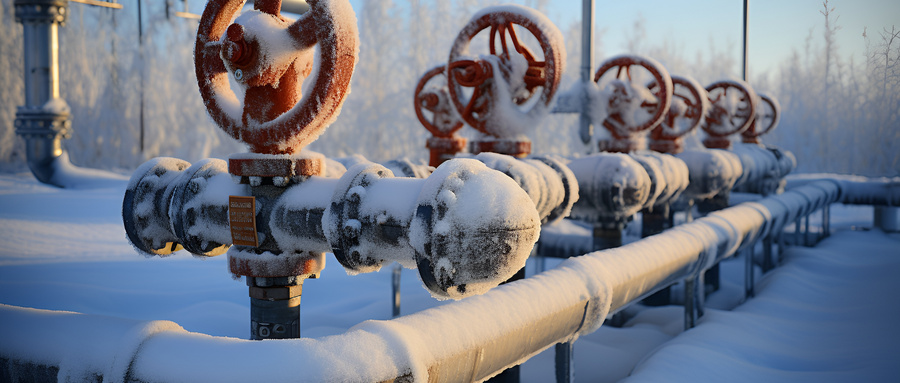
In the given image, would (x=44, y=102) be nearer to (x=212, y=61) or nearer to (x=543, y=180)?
(x=212, y=61)

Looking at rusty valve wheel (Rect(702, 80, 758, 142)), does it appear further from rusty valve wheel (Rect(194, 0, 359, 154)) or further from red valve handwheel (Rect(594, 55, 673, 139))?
rusty valve wheel (Rect(194, 0, 359, 154))

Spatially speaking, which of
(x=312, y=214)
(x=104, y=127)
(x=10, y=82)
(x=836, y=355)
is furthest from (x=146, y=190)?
(x=104, y=127)

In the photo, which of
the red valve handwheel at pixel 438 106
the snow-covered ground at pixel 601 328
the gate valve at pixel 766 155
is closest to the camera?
the snow-covered ground at pixel 601 328

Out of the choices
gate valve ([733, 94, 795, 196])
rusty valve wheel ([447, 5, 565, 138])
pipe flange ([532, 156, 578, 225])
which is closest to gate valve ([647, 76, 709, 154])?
gate valve ([733, 94, 795, 196])

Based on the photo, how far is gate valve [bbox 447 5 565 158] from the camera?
10.8 feet

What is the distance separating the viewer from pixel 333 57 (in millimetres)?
1741

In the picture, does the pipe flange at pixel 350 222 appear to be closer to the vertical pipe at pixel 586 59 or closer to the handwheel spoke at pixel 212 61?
the handwheel spoke at pixel 212 61

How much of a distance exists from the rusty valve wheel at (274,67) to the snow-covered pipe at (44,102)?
4.40 metres

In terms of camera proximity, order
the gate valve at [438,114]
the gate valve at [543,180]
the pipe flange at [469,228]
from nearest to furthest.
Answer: the pipe flange at [469,228], the gate valve at [543,180], the gate valve at [438,114]

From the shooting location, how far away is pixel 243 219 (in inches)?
72.8

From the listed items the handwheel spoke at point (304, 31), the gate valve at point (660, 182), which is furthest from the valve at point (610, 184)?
the handwheel spoke at point (304, 31)

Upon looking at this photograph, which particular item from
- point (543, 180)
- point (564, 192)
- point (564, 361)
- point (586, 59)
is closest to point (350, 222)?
point (564, 361)

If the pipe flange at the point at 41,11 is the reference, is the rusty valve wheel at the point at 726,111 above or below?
below

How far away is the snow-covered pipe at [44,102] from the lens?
5422mm
